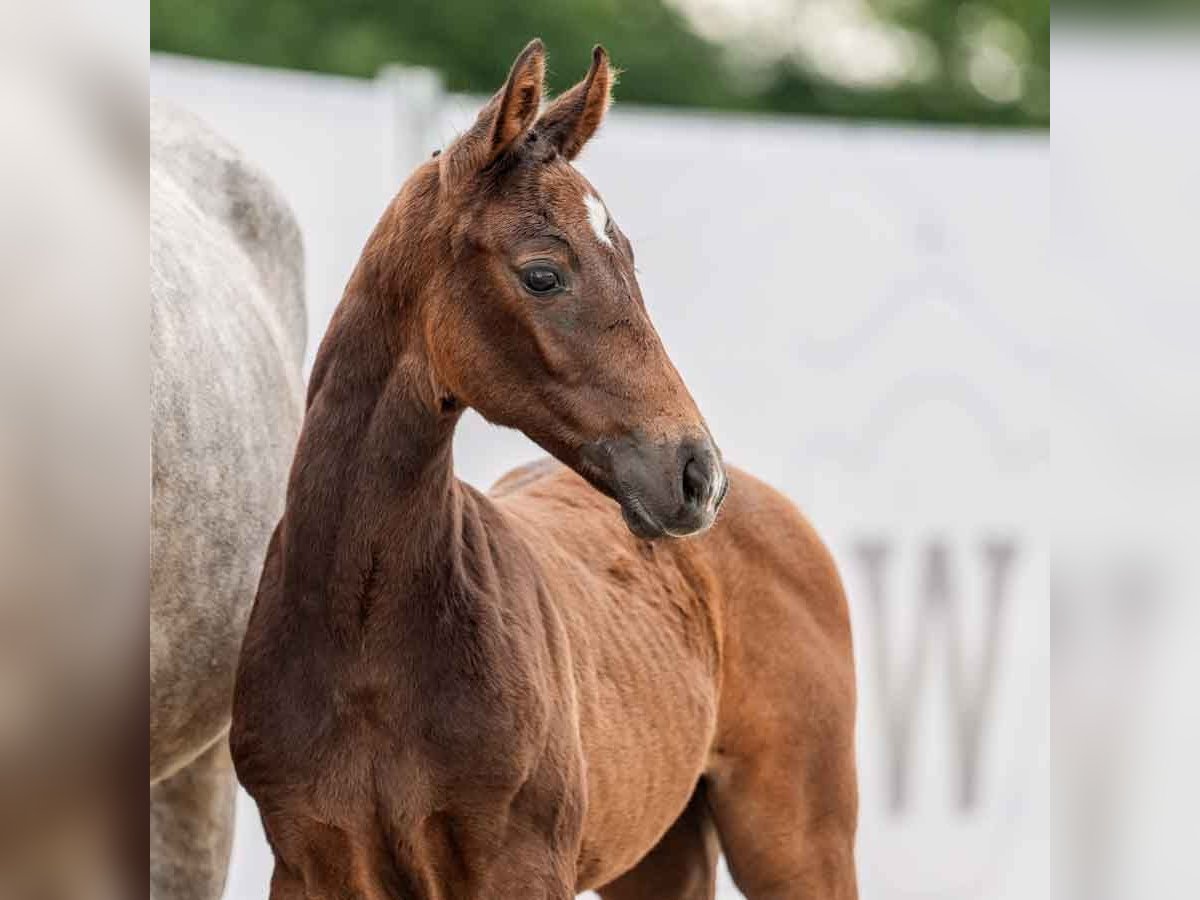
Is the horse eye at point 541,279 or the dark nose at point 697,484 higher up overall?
the horse eye at point 541,279

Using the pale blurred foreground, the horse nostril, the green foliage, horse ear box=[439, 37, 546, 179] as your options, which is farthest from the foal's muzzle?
the green foliage

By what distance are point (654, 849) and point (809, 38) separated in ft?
40.8

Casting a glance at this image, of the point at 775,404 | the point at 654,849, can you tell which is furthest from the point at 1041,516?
the point at 654,849

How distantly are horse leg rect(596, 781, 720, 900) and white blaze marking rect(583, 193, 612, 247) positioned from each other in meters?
1.37

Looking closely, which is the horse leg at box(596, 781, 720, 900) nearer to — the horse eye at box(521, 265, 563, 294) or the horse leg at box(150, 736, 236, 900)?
the horse leg at box(150, 736, 236, 900)

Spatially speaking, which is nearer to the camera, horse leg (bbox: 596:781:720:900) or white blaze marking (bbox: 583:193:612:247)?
white blaze marking (bbox: 583:193:612:247)

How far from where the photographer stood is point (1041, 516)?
14.8ft

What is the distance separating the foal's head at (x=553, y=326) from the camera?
1988 millimetres

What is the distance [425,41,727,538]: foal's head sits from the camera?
199cm

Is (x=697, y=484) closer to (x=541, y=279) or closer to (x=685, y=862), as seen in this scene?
(x=541, y=279)

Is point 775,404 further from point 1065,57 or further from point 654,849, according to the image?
point 1065,57

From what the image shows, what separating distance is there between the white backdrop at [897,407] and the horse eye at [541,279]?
2.32 m

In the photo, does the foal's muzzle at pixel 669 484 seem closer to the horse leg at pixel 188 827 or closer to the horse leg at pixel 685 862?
the horse leg at pixel 685 862

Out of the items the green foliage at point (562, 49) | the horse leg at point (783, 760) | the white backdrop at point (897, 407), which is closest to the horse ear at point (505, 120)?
the horse leg at point (783, 760)
